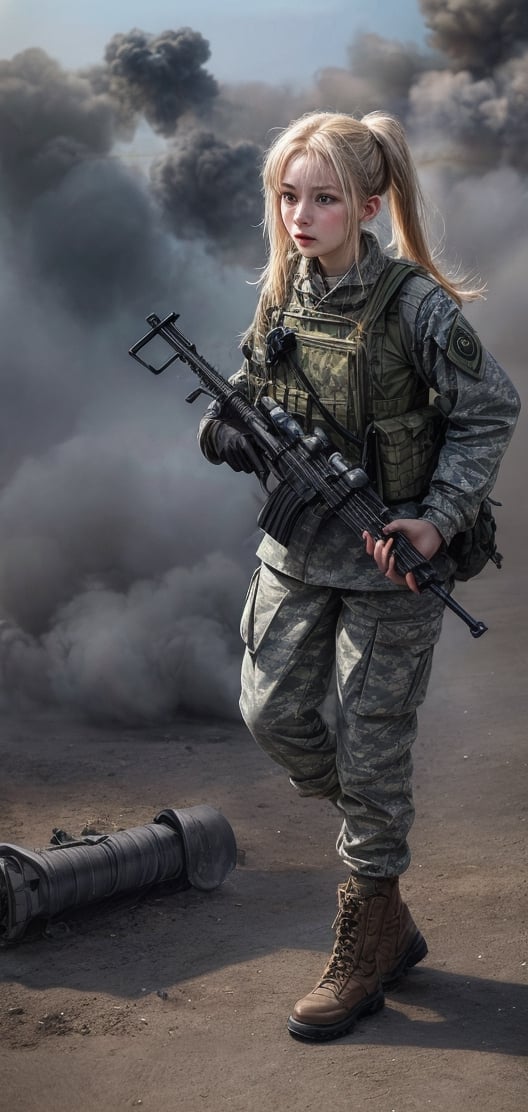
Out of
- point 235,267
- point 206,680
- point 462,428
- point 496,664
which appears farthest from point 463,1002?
point 235,267

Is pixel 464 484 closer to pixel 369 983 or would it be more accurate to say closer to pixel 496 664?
pixel 369 983

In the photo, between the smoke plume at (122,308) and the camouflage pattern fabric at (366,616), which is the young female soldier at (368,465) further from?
the smoke plume at (122,308)

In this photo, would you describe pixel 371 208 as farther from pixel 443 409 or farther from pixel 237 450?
pixel 237 450

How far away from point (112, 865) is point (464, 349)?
1460mm

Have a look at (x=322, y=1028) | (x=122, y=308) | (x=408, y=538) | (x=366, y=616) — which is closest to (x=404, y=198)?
(x=408, y=538)

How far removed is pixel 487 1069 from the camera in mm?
2107

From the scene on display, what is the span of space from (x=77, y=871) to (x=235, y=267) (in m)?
4.08

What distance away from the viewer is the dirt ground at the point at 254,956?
2.11 metres

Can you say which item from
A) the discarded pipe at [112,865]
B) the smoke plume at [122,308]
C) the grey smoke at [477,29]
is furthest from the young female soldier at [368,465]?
the grey smoke at [477,29]

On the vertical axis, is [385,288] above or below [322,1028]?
above

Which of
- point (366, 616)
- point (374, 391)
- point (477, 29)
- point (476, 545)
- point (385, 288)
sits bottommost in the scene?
point (366, 616)

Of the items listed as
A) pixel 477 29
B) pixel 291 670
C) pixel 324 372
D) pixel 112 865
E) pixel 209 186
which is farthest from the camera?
pixel 477 29

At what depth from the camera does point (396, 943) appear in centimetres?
245

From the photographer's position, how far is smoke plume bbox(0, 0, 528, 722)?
18.2 feet
